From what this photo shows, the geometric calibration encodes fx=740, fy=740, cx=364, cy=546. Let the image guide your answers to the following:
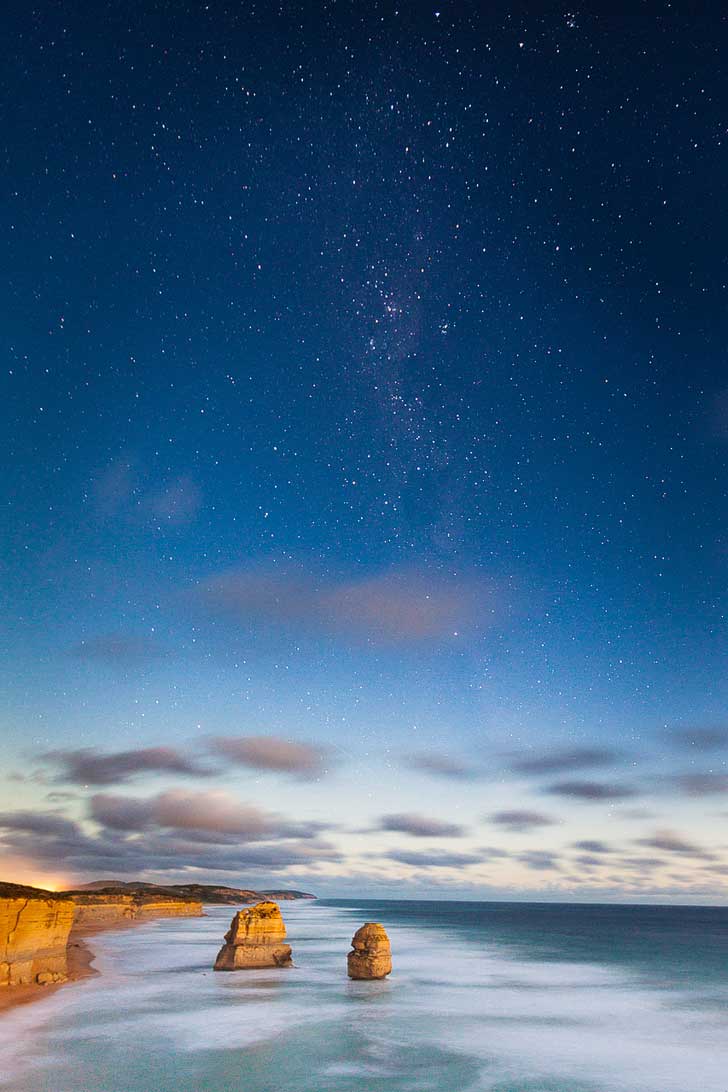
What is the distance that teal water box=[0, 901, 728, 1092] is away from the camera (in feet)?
82.1

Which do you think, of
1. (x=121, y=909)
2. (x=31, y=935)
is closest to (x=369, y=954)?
(x=31, y=935)

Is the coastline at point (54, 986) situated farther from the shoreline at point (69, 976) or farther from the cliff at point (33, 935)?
the cliff at point (33, 935)

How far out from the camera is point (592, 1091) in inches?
976

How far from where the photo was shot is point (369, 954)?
44031 mm

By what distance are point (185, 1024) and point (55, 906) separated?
9767mm

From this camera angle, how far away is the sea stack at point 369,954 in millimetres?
43125

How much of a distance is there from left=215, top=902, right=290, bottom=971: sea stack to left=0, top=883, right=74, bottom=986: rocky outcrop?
9739mm

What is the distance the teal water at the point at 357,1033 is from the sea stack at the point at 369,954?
90cm

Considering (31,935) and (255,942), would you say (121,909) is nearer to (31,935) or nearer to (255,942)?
(255,942)

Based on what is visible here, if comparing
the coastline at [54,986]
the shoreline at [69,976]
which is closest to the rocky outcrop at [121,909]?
the shoreline at [69,976]

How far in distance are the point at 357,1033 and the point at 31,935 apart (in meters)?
17.4

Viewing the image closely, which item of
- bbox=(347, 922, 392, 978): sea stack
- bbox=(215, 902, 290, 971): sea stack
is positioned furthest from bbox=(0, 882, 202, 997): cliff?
bbox=(347, 922, 392, 978): sea stack

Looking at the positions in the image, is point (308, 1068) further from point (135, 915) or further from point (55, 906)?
point (135, 915)

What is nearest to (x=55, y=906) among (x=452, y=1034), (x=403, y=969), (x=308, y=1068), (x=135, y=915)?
(x=308, y=1068)
